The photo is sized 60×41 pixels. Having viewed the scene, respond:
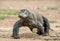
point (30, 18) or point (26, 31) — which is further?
point (26, 31)

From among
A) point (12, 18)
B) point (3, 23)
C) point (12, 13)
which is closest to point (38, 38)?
point (3, 23)

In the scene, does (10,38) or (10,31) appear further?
(10,31)

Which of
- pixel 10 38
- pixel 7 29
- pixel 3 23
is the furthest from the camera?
pixel 3 23

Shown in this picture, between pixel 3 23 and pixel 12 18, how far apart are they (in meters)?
2.24

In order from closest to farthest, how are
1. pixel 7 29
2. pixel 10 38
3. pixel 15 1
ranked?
1. pixel 10 38
2. pixel 7 29
3. pixel 15 1

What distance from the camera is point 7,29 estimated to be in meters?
14.1

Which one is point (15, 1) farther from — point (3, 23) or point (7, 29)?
point (7, 29)

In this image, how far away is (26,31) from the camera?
13.7 metres

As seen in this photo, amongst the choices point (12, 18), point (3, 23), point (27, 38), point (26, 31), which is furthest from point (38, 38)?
point (12, 18)

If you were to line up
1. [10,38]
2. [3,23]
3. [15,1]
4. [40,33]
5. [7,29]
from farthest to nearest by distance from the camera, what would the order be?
[15,1] < [3,23] < [7,29] < [40,33] < [10,38]

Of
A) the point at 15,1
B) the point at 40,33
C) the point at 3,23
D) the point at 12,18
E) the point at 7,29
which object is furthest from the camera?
the point at 15,1

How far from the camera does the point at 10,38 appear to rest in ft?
39.4

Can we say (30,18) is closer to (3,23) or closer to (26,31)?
(26,31)

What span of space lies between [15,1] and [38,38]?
712 inches
